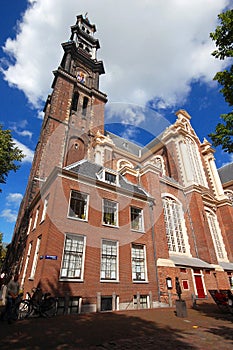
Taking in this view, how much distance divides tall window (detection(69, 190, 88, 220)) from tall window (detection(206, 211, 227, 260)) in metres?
15.0

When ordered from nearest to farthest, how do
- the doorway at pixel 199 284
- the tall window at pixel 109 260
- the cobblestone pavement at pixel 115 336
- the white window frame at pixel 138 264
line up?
the cobblestone pavement at pixel 115 336 → the tall window at pixel 109 260 → the white window frame at pixel 138 264 → the doorway at pixel 199 284

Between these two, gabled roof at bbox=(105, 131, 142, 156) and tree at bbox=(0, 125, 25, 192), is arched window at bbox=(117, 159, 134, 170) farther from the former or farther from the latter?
tree at bbox=(0, 125, 25, 192)

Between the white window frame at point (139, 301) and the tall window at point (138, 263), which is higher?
the tall window at point (138, 263)

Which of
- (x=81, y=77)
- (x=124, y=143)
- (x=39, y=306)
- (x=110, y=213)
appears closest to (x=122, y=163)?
(x=124, y=143)

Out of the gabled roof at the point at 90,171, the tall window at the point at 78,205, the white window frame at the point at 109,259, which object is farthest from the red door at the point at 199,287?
the tall window at the point at 78,205

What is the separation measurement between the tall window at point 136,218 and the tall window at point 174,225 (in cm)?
359

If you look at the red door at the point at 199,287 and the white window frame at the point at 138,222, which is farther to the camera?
the red door at the point at 199,287

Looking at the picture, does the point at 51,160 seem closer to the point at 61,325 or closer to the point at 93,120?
the point at 93,120

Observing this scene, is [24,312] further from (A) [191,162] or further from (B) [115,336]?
(A) [191,162]

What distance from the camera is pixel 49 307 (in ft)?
27.6

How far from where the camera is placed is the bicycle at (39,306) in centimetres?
822

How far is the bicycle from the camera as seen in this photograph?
8.22 meters

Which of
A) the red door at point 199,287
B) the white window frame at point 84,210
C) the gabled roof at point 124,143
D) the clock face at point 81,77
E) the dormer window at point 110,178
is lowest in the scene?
the red door at point 199,287

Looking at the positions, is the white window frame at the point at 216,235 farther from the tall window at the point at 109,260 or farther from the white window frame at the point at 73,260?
the white window frame at the point at 73,260
